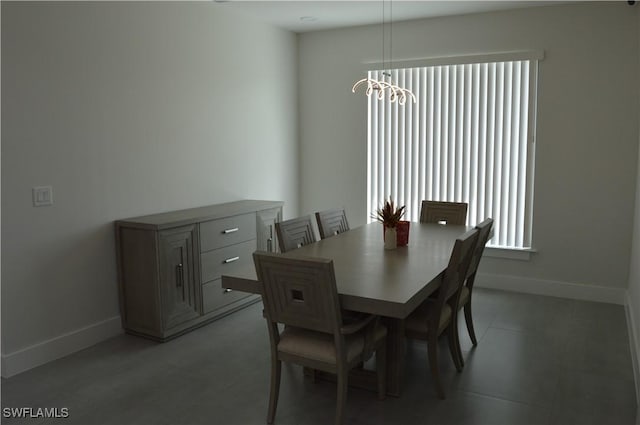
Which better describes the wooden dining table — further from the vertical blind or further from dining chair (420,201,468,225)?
the vertical blind

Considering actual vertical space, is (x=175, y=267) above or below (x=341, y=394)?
above

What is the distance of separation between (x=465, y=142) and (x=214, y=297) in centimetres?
292

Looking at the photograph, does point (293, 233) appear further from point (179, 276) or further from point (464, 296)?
point (464, 296)

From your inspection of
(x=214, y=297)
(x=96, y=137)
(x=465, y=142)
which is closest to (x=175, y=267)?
(x=214, y=297)

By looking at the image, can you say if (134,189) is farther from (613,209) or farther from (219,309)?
(613,209)

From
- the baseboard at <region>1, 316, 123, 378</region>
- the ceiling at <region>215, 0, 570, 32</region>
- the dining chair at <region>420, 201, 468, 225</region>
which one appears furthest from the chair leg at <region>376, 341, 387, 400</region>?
the ceiling at <region>215, 0, 570, 32</region>

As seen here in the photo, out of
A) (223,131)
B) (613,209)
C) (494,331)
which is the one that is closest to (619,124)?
(613,209)

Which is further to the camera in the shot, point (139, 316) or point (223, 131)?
point (223, 131)

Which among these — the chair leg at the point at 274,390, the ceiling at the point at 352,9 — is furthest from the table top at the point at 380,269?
the ceiling at the point at 352,9

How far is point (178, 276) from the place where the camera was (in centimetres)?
388

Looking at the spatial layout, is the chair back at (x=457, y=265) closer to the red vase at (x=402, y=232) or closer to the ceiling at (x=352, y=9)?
the red vase at (x=402, y=232)

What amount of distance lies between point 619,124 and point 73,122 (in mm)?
4432

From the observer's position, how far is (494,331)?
3.97 metres

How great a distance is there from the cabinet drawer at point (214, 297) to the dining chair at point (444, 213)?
5.93ft
